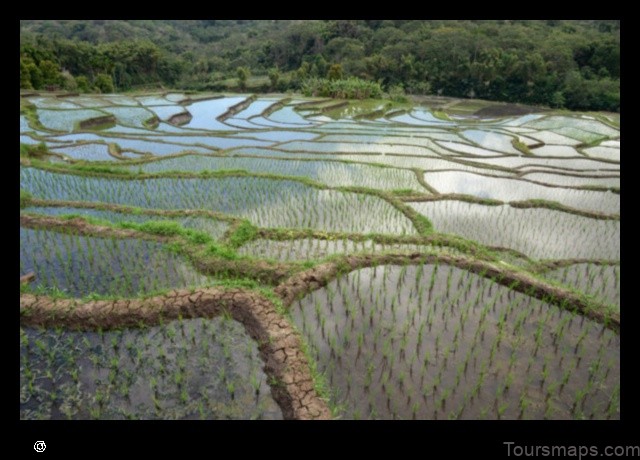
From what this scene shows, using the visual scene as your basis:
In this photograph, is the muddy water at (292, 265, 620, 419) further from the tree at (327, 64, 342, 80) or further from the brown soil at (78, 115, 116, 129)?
the tree at (327, 64, 342, 80)

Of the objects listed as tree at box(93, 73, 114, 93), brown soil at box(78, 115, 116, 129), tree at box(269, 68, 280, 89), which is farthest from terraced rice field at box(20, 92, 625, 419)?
tree at box(269, 68, 280, 89)

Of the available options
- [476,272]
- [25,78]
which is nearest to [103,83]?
[25,78]

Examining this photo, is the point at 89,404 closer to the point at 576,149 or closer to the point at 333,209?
the point at 333,209

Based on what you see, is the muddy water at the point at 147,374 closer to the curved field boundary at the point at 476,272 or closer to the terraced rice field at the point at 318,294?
the terraced rice field at the point at 318,294

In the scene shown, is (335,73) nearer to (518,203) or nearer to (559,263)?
(518,203)

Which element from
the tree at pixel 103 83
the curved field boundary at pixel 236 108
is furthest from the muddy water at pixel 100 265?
the tree at pixel 103 83
